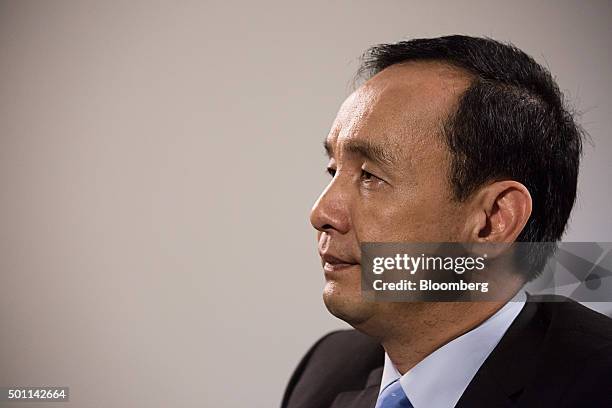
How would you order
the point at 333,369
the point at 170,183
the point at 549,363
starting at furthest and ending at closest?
1. the point at 170,183
2. the point at 333,369
3. the point at 549,363

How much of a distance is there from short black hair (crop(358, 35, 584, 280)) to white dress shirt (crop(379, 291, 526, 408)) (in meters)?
0.11

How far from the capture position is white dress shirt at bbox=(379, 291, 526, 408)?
981 millimetres

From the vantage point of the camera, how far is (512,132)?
101 cm

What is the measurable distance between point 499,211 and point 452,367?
0.23 metres

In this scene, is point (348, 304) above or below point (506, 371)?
above

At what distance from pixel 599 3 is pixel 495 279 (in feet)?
3.30

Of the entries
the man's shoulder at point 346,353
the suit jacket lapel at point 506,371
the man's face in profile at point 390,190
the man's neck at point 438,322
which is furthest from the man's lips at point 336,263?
the man's shoulder at point 346,353

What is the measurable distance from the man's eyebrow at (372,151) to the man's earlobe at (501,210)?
0.14 metres

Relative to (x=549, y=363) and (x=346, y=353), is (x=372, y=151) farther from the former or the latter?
(x=346, y=353)

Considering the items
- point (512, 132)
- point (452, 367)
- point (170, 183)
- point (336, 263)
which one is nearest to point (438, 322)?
point (452, 367)

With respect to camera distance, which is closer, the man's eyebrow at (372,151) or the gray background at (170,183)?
the man's eyebrow at (372,151)

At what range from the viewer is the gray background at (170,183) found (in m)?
1.86

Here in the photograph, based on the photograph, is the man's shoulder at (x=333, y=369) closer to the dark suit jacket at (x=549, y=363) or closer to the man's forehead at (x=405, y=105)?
the dark suit jacket at (x=549, y=363)

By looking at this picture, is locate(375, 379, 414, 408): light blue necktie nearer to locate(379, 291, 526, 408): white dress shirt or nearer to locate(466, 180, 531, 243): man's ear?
locate(379, 291, 526, 408): white dress shirt
